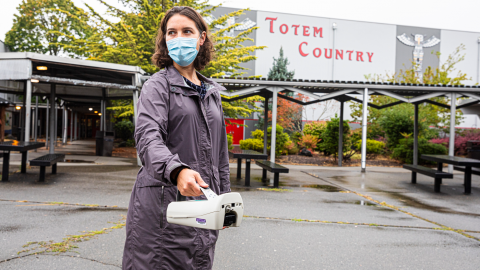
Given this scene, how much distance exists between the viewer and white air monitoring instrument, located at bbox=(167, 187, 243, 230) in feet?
3.95

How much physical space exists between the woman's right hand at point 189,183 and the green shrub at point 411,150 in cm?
1503

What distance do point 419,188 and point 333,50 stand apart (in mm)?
23384

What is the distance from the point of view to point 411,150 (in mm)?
14523

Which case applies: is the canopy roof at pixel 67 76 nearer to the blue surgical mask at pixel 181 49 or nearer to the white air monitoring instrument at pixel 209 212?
the blue surgical mask at pixel 181 49

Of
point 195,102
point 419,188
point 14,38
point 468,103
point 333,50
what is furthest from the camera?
point 14,38

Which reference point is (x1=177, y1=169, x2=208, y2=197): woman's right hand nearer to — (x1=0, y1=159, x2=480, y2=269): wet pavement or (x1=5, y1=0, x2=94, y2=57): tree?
→ (x1=0, y1=159, x2=480, y2=269): wet pavement

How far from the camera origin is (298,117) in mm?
23344

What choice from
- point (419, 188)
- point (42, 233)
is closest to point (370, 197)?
point (419, 188)

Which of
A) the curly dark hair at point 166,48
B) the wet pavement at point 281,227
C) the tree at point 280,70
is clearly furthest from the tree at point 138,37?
the curly dark hair at point 166,48

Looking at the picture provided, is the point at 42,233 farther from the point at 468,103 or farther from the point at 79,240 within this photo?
the point at 468,103

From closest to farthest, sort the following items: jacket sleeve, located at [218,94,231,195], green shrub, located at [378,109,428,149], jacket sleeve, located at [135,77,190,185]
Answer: jacket sleeve, located at [135,77,190,185]
jacket sleeve, located at [218,94,231,195]
green shrub, located at [378,109,428,149]

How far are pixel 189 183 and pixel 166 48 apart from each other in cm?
95

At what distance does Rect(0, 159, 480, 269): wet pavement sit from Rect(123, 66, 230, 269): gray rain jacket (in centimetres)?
184

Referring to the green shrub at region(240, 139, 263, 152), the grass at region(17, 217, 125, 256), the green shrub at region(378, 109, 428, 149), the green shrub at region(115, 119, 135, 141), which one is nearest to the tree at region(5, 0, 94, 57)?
the green shrub at region(115, 119, 135, 141)
